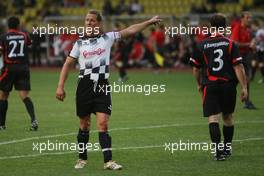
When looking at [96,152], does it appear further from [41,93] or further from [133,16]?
[133,16]

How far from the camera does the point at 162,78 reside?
101ft

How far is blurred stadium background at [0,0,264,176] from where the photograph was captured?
11.2 meters

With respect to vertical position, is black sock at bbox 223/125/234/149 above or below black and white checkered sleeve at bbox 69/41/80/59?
below

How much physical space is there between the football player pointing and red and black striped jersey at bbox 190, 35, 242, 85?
1.34 metres

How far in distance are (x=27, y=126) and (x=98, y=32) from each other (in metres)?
5.89

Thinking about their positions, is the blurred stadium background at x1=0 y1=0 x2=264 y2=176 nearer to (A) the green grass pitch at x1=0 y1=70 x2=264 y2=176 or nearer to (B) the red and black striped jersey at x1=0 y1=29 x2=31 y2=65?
(A) the green grass pitch at x1=0 y1=70 x2=264 y2=176

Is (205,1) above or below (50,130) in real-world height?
above

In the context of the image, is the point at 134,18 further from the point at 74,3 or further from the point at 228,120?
the point at 228,120

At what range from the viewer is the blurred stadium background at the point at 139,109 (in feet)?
36.7

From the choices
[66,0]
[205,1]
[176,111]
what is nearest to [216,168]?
[176,111]

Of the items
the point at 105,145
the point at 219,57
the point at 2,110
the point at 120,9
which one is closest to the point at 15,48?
the point at 2,110

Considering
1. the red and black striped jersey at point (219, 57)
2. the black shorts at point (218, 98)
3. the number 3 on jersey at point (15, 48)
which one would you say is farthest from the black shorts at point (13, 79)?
the black shorts at point (218, 98)

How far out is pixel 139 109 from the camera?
1962 centimetres

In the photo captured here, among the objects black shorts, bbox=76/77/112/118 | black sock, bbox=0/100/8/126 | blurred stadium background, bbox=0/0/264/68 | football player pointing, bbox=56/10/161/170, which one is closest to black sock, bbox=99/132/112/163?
football player pointing, bbox=56/10/161/170
